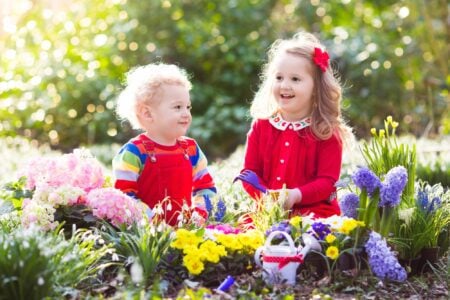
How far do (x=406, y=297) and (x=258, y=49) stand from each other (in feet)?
25.9

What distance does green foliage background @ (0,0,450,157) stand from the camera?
11.0m

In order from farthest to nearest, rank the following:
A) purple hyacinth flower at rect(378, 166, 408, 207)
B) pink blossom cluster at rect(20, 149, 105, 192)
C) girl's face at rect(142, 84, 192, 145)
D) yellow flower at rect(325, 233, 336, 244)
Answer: girl's face at rect(142, 84, 192, 145) < pink blossom cluster at rect(20, 149, 105, 192) < purple hyacinth flower at rect(378, 166, 408, 207) < yellow flower at rect(325, 233, 336, 244)

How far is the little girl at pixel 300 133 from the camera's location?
5074 mm

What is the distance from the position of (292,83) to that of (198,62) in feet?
22.3

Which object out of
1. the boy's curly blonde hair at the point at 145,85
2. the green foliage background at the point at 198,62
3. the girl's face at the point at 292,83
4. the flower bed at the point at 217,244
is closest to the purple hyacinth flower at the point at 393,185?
the flower bed at the point at 217,244

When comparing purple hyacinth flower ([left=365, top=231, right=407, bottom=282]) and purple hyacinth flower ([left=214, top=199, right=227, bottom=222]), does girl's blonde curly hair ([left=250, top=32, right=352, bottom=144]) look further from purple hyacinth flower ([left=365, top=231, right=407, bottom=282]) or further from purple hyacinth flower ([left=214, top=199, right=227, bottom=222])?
purple hyacinth flower ([left=365, top=231, right=407, bottom=282])

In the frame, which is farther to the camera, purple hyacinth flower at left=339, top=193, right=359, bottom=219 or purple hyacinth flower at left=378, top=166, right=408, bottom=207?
purple hyacinth flower at left=339, top=193, right=359, bottom=219

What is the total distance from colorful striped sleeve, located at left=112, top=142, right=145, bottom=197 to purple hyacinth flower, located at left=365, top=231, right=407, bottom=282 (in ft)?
4.75

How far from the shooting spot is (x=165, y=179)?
15.6ft

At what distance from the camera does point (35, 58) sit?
37.2ft

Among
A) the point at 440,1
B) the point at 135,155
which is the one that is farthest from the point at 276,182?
the point at 440,1

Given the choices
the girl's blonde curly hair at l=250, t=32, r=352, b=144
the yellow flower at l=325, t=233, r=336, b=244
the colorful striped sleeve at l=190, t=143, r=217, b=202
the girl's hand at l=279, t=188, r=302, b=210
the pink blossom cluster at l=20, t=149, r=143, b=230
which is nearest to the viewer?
the yellow flower at l=325, t=233, r=336, b=244

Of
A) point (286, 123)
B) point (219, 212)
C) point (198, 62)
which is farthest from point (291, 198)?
point (198, 62)

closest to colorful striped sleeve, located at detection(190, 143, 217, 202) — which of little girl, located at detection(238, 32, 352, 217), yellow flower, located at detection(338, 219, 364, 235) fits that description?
little girl, located at detection(238, 32, 352, 217)
